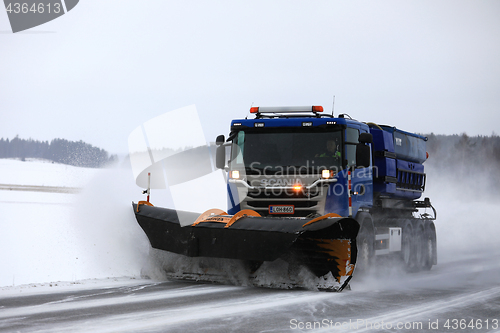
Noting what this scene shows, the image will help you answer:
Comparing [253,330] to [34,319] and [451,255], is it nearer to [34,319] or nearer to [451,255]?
[34,319]

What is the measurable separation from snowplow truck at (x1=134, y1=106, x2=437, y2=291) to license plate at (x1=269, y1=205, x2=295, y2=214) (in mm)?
Answer: 18

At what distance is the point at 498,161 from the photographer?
262 ft

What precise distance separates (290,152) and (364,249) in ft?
7.32

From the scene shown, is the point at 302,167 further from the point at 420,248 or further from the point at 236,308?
the point at 420,248

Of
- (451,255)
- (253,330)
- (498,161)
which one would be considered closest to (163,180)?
(451,255)

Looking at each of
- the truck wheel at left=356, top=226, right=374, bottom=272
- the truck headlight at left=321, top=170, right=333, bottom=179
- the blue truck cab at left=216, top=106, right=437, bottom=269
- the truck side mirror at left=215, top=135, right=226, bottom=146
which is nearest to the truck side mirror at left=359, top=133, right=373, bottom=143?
the blue truck cab at left=216, top=106, right=437, bottom=269

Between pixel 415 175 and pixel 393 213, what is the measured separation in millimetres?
1919

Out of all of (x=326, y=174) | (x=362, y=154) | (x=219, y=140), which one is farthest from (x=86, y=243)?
(x=362, y=154)

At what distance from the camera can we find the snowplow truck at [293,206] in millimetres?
8719

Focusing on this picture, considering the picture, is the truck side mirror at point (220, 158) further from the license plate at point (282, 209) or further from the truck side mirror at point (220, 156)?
the license plate at point (282, 209)

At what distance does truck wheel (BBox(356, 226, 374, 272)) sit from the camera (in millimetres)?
10148

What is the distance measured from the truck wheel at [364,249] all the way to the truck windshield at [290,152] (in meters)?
1.37

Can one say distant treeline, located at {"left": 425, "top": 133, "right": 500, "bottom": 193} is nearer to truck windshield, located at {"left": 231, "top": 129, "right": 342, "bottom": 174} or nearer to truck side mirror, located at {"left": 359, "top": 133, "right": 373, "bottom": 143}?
truck side mirror, located at {"left": 359, "top": 133, "right": 373, "bottom": 143}

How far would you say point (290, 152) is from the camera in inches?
401
